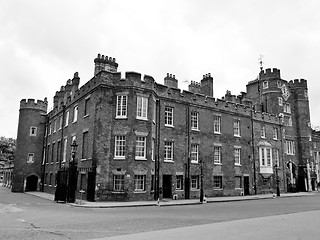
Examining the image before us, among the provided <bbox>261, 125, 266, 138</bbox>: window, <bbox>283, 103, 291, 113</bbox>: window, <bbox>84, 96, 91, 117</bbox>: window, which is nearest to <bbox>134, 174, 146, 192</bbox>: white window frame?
<bbox>84, 96, 91, 117</bbox>: window

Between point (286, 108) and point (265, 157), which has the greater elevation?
point (286, 108)

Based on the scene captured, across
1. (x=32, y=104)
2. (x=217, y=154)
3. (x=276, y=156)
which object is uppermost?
(x=32, y=104)

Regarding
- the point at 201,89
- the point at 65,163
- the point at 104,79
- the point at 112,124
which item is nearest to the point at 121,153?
the point at 112,124

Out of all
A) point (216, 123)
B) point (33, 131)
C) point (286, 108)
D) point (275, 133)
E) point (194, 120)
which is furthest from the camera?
point (286, 108)

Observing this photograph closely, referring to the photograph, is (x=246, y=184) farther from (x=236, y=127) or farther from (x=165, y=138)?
(x=165, y=138)

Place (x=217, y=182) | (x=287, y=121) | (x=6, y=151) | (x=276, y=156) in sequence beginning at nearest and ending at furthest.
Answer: (x=217, y=182)
(x=276, y=156)
(x=287, y=121)
(x=6, y=151)

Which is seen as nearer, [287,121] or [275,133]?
[275,133]

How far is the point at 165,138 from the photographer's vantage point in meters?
27.5

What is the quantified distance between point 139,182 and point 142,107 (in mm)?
6357

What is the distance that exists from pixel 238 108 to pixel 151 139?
46.7 ft

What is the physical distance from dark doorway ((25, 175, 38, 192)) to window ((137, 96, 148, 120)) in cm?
2333

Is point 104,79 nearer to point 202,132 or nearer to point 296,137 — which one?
point 202,132

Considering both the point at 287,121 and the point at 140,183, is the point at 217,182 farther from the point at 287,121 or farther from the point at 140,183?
the point at 287,121

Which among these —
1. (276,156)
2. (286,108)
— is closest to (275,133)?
(276,156)
